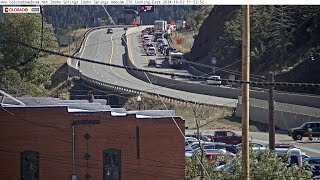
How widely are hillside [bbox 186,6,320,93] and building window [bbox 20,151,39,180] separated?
28446 millimetres

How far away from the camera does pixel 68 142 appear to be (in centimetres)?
2097

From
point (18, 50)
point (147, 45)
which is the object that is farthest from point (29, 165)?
point (147, 45)

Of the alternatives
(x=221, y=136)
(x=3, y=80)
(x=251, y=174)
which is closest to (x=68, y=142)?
(x=251, y=174)

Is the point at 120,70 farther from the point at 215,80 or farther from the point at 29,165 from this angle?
the point at 215,80

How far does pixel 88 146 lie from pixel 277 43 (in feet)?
124

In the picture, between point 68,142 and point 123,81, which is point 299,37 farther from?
point 68,142

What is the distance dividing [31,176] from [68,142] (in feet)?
4.29

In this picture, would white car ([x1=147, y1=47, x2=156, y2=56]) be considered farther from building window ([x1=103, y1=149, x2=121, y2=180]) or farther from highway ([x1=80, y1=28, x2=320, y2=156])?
building window ([x1=103, y1=149, x2=121, y2=180])

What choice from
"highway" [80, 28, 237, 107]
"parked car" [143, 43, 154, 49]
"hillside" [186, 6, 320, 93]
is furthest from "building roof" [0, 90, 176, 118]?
"parked car" [143, 43, 154, 49]

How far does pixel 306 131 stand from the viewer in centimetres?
3744

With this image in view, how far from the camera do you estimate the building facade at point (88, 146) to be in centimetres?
2081

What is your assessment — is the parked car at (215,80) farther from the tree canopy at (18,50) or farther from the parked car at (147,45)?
the parked car at (147,45)

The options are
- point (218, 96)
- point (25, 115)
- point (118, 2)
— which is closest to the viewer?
point (118, 2)

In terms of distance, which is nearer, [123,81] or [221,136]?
[221,136]
